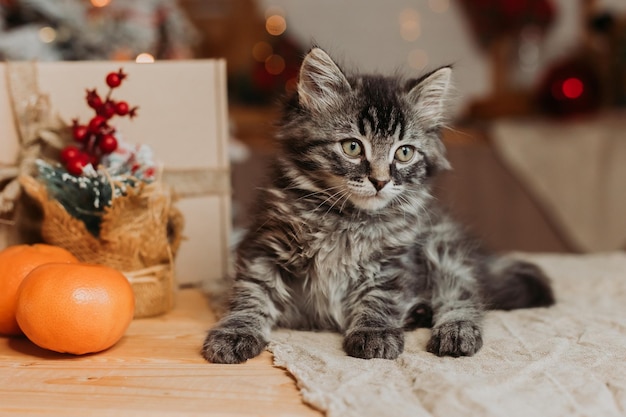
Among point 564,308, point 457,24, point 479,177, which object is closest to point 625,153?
point 479,177

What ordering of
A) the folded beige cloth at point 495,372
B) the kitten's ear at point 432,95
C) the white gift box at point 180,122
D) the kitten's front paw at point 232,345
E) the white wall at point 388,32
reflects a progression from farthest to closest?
1. the white wall at point 388,32
2. the white gift box at point 180,122
3. the kitten's ear at point 432,95
4. the kitten's front paw at point 232,345
5. the folded beige cloth at point 495,372

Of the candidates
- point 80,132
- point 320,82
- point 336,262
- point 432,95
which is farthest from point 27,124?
point 432,95

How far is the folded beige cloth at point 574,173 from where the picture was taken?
3.11 meters

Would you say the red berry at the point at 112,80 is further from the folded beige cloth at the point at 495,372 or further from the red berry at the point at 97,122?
the folded beige cloth at the point at 495,372

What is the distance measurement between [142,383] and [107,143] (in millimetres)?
585

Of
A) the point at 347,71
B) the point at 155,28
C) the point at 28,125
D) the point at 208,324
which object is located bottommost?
the point at 208,324

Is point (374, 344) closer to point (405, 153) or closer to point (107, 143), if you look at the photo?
point (405, 153)

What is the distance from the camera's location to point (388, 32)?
363 centimetres

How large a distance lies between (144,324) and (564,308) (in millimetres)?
1007

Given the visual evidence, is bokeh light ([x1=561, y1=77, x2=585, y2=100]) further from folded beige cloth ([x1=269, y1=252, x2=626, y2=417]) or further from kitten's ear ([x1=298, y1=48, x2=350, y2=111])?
kitten's ear ([x1=298, y1=48, x2=350, y2=111])

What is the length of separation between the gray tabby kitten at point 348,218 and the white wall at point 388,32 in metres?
2.24

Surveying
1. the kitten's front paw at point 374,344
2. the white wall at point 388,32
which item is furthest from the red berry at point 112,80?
the white wall at point 388,32

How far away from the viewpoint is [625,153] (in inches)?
121

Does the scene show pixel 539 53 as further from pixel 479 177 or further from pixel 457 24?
pixel 479 177
